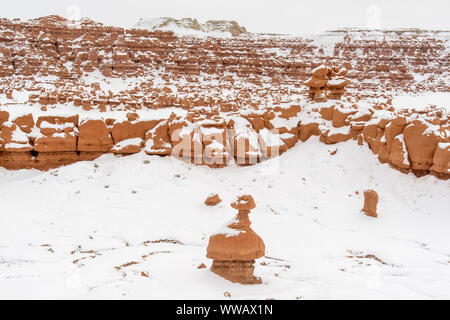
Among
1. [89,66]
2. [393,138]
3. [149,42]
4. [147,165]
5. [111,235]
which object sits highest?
[149,42]

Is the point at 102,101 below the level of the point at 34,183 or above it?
above

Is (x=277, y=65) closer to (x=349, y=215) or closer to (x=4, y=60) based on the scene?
(x=4, y=60)

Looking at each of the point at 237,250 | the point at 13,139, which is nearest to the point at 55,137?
the point at 13,139

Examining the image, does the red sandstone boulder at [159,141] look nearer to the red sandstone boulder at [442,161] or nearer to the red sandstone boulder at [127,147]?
the red sandstone boulder at [127,147]

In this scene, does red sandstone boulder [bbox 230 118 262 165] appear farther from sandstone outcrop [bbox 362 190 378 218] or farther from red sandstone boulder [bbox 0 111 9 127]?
red sandstone boulder [bbox 0 111 9 127]

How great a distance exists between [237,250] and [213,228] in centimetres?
393

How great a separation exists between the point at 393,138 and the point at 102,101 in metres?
17.7

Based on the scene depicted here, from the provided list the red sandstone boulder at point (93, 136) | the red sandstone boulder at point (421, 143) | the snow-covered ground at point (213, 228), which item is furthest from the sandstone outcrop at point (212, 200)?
the red sandstone boulder at point (421, 143)

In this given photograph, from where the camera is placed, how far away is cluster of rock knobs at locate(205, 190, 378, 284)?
7.52 metres

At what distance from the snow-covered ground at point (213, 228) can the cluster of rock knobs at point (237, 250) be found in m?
0.24

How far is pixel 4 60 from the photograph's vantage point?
41.7m

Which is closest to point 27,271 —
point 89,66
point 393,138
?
point 393,138

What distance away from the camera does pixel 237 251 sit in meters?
7.48

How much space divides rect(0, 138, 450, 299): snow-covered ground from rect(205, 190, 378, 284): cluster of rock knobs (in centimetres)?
24
